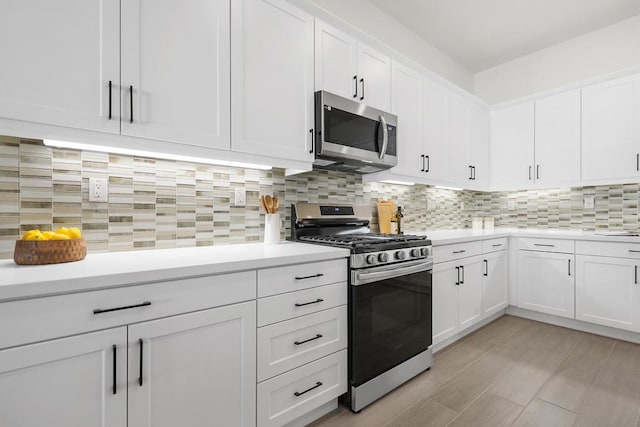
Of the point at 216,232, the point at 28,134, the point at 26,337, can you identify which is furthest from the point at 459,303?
the point at 28,134

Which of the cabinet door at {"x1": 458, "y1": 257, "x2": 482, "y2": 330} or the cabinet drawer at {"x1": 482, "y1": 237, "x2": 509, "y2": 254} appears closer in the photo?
the cabinet door at {"x1": 458, "y1": 257, "x2": 482, "y2": 330}

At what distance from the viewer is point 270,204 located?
206 cm

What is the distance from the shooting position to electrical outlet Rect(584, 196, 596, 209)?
335 cm

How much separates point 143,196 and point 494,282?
3.15 m

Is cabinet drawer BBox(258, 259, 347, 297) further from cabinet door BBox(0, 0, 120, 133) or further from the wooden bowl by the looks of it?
cabinet door BBox(0, 0, 120, 133)

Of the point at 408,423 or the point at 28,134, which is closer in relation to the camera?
the point at 28,134

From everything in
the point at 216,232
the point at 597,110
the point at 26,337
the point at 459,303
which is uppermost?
the point at 597,110

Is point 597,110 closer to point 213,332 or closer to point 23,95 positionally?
point 213,332

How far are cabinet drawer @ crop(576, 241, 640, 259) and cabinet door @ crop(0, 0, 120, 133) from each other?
12.1ft

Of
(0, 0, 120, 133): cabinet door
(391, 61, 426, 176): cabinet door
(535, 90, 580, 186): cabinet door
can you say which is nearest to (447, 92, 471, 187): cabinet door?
(391, 61, 426, 176): cabinet door

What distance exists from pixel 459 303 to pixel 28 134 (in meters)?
2.89

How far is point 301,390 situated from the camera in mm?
1585

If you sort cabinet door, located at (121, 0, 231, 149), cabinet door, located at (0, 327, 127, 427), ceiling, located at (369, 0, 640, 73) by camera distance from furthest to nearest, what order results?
1. ceiling, located at (369, 0, 640, 73)
2. cabinet door, located at (121, 0, 231, 149)
3. cabinet door, located at (0, 327, 127, 427)

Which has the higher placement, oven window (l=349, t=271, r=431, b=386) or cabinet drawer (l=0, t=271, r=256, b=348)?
cabinet drawer (l=0, t=271, r=256, b=348)
